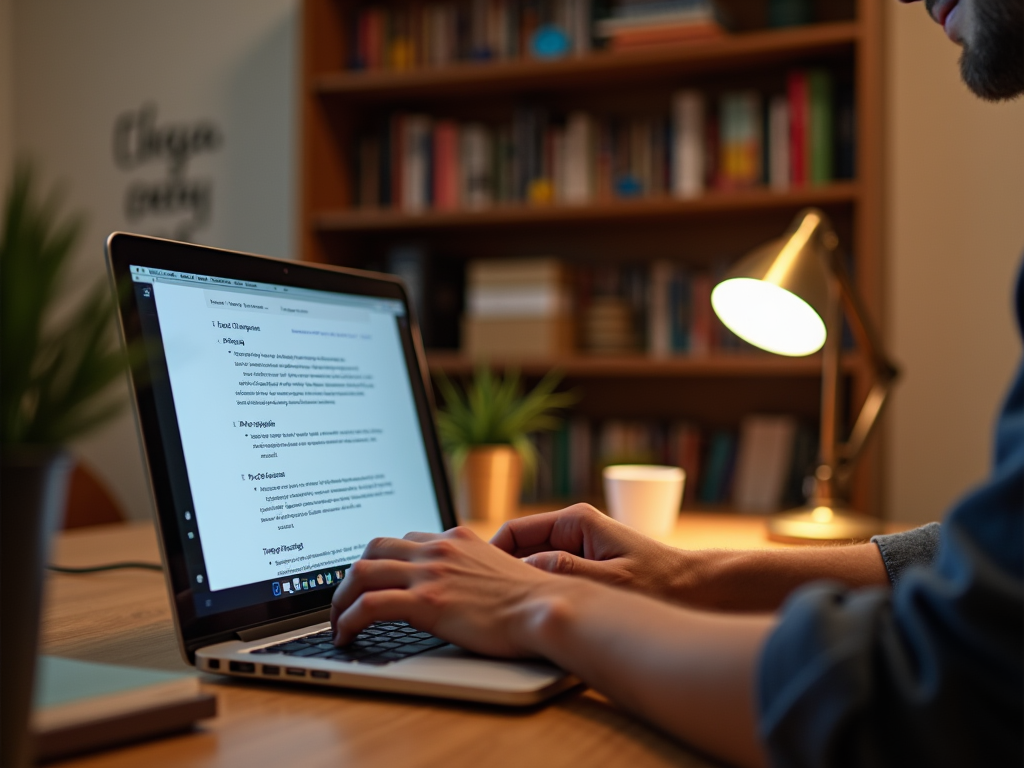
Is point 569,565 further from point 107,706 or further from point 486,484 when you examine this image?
point 486,484

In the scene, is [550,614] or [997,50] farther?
[997,50]

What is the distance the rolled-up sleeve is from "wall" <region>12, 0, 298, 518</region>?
105 inches

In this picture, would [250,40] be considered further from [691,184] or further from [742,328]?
[742,328]

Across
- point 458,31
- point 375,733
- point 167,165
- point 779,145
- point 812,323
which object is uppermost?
point 458,31

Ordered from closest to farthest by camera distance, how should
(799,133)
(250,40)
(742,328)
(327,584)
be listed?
A: (327,584)
(742,328)
(799,133)
(250,40)

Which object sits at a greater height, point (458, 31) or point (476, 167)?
point (458, 31)

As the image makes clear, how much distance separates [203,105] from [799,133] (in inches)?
74.3

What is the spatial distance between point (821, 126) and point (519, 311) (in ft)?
2.79

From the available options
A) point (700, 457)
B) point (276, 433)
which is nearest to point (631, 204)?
point (700, 457)

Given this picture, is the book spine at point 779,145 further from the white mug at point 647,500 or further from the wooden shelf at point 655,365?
the white mug at point 647,500

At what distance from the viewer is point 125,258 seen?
73cm

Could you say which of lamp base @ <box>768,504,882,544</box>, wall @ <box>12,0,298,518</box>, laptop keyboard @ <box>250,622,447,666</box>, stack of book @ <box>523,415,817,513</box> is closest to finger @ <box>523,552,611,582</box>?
laptop keyboard @ <box>250,622,447,666</box>

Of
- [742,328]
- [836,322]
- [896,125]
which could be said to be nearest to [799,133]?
[896,125]

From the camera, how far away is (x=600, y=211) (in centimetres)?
234
